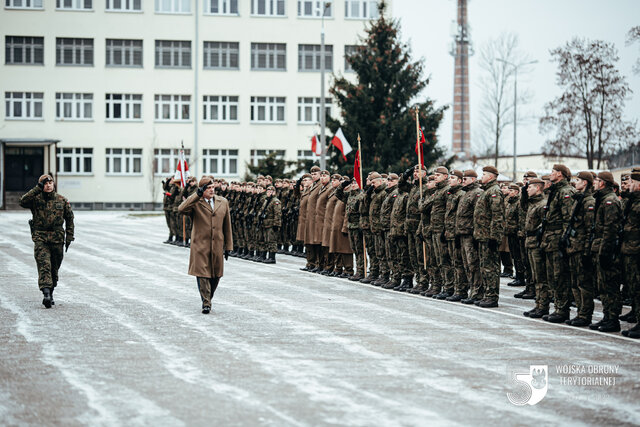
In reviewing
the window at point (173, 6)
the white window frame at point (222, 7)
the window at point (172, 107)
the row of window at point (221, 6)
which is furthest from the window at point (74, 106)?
the white window frame at point (222, 7)

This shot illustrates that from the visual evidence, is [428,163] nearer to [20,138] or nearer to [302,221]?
[302,221]

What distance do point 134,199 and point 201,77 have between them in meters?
8.96

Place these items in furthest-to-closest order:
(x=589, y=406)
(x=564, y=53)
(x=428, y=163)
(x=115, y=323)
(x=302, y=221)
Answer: (x=564, y=53)
(x=428, y=163)
(x=302, y=221)
(x=115, y=323)
(x=589, y=406)

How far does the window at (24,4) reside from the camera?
58156 millimetres

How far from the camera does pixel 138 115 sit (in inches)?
2344

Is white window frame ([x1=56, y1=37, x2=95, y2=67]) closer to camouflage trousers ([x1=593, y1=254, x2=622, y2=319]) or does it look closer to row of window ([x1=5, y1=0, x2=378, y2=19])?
row of window ([x1=5, y1=0, x2=378, y2=19])

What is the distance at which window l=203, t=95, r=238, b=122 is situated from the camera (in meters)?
60.1

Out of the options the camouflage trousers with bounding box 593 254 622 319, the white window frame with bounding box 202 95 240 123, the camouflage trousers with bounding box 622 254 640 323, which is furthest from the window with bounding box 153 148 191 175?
the camouflage trousers with bounding box 622 254 640 323

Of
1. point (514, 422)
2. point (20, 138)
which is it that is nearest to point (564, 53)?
point (20, 138)

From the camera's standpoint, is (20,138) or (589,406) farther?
(20,138)

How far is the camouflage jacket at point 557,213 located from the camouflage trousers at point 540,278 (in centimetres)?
35

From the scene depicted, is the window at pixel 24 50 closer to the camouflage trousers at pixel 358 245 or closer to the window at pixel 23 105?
the window at pixel 23 105

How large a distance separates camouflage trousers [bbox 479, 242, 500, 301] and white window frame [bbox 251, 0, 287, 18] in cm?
4814

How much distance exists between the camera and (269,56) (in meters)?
60.5
